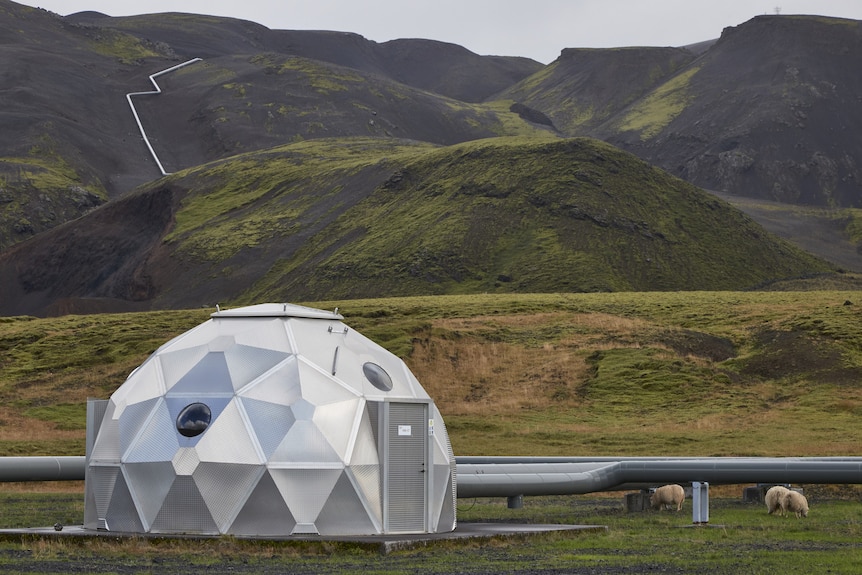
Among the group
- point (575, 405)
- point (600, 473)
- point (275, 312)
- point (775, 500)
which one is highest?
point (275, 312)

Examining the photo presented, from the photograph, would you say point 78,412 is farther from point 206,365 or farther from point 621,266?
point 621,266

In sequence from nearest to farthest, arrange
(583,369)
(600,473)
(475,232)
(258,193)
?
1. (600,473)
2. (583,369)
3. (475,232)
4. (258,193)

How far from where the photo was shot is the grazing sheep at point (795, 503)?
29859 millimetres

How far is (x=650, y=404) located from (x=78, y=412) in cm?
2852

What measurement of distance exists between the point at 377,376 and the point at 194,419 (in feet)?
11.6

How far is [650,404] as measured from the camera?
67250 mm

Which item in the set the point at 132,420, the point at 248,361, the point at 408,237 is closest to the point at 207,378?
the point at 248,361

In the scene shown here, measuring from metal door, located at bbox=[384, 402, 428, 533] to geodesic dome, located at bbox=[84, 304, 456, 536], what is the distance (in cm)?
2

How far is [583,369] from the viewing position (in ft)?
245

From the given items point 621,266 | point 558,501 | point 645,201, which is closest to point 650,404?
point 558,501

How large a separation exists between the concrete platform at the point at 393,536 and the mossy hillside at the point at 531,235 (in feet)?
306

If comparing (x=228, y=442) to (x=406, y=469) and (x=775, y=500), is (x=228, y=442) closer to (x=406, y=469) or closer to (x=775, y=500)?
(x=406, y=469)

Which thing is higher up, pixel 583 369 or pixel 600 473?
pixel 600 473

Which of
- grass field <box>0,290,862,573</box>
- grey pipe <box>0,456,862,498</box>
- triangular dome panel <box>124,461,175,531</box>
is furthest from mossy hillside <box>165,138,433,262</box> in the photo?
triangular dome panel <box>124,461,175,531</box>
